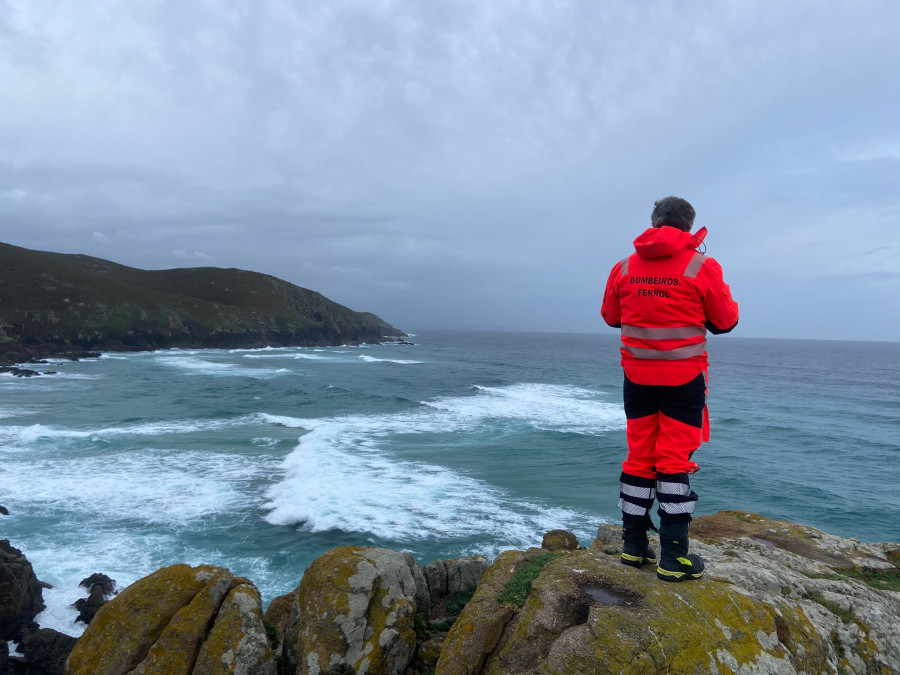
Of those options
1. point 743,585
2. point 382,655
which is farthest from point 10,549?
point 743,585

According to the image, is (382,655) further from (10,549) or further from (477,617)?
(10,549)

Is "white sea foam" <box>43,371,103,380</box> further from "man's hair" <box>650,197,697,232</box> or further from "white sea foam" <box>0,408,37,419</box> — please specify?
"man's hair" <box>650,197,697,232</box>

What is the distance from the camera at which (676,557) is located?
4156mm

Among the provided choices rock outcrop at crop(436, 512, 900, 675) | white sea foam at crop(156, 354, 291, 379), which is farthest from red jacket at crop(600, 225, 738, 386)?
white sea foam at crop(156, 354, 291, 379)

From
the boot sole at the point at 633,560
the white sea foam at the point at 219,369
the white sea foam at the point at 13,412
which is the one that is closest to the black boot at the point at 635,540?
the boot sole at the point at 633,560

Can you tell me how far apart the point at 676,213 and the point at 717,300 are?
881 mm

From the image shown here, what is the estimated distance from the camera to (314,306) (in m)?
129

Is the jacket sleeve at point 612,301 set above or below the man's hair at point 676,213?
below

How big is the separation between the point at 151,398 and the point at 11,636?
92.6 ft

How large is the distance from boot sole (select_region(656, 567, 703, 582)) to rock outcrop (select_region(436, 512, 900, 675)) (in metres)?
0.06

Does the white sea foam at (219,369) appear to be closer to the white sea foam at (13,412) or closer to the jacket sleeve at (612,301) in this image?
the white sea foam at (13,412)

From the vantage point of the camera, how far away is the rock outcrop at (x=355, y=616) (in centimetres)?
493

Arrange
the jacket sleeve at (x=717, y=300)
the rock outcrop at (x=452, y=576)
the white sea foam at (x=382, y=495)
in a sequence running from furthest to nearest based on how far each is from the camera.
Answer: the white sea foam at (x=382, y=495) → the rock outcrop at (x=452, y=576) → the jacket sleeve at (x=717, y=300)

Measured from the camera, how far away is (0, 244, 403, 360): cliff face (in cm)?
7388
